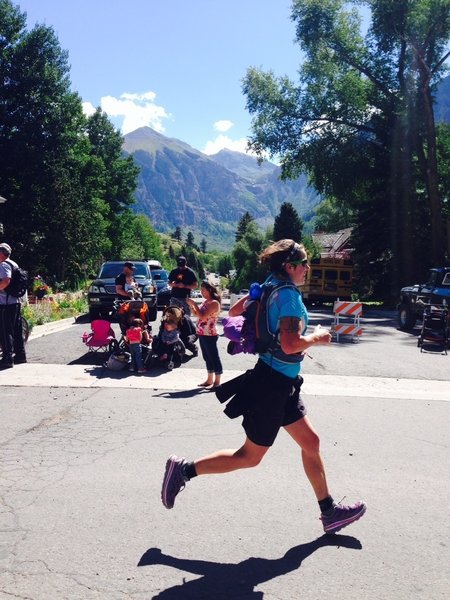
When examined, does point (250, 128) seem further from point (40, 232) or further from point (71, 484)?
point (71, 484)

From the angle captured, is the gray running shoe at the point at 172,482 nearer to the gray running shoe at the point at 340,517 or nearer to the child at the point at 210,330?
the gray running shoe at the point at 340,517

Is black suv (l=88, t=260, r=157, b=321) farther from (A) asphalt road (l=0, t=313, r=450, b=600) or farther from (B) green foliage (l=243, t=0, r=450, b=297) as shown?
(B) green foliage (l=243, t=0, r=450, b=297)

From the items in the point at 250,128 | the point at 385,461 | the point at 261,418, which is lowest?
the point at 385,461

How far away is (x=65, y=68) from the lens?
117ft

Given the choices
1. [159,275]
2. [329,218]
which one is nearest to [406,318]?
[159,275]

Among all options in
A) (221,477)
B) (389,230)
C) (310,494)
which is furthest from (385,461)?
(389,230)

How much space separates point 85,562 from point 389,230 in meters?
31.2

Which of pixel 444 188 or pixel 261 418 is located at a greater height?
pixel 444 188

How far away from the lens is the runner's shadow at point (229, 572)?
10.1 ft

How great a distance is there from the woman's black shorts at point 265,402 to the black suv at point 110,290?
12.8 meters

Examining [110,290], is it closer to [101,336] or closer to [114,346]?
[101,336]

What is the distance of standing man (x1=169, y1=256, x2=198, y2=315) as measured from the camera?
1012 cm

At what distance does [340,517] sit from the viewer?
3.76 metres

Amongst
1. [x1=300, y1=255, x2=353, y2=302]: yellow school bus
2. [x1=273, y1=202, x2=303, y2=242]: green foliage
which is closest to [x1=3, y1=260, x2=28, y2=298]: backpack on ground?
[x1=300, y1=255, x2=353, y2=302]: yellow school bus
